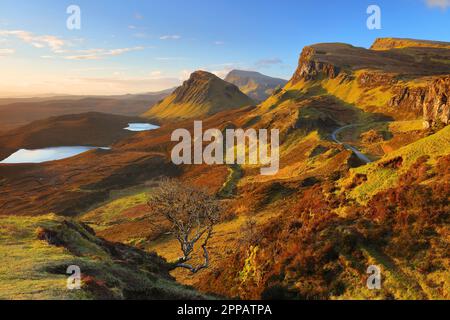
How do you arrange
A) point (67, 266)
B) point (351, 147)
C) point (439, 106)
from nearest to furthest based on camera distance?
point (67, 266) < point (439, 106) < point (351, 147)

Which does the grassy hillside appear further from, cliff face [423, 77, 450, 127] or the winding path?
the winding path

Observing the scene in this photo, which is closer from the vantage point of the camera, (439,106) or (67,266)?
(67,266)

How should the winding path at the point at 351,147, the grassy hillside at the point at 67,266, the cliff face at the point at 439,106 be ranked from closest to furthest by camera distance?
the grassy hillside at the point at 67,266 < the cliff face at the point at 439,106 < the winding path at the point at 351,147

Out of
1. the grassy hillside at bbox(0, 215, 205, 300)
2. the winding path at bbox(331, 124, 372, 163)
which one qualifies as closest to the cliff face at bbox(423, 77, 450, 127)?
the winding path at bbox(331, 124, 372, 163)

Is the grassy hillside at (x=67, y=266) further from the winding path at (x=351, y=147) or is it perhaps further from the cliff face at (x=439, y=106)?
the winding path at (x=351, y=147)

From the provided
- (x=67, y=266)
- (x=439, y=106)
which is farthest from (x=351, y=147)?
(x=67, y=266)

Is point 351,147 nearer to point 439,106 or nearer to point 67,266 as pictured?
point 439,106

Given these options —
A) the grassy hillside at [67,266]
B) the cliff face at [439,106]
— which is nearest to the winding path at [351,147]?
the cliff face at [439,106]

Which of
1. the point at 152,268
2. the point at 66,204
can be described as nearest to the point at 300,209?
the point at 152,268

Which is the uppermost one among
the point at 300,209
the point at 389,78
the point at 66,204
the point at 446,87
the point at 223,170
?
the point at 389,78

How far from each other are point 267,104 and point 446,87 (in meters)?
137

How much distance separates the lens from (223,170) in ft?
358

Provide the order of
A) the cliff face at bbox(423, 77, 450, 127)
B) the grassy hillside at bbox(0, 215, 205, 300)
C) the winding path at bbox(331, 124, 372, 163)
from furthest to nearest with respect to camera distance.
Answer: the winding path at bbox(331, 124, 372, 163) < the cliff face at bbox(423, 77, 450, 127) < the grassy hillside at bbox(0, 215, 205, 300)
